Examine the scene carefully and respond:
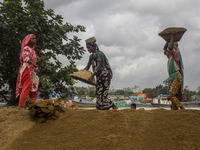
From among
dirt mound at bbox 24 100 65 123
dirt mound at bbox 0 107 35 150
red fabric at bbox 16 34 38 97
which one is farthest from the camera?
red fabric at bbox 16 34 38 97

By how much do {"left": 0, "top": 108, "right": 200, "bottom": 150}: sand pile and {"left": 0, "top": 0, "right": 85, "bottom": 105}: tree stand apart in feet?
9.92

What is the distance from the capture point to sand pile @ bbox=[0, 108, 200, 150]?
2.02 m

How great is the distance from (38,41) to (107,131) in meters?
5.38

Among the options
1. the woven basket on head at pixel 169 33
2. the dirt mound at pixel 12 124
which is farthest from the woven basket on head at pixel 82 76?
the woven basket on head at pixel 169 33

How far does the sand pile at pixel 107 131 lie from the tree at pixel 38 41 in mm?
3023

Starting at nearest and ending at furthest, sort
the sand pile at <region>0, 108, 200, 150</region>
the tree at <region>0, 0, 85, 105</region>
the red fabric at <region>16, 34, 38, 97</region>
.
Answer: the sand pile at <region>0, 108, 200, 150</region>
the red fabric at <region>16, 34, 38, 97</region>
the tree at <region>0, 0, 85, 105</region>

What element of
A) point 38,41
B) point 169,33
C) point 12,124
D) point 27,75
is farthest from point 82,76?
point 38,41

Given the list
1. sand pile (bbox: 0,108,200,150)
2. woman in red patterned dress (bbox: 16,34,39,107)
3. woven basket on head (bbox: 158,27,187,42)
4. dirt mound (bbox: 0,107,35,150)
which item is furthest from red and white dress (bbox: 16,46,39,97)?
woven basket on head (bbox: 158,27,187,42)

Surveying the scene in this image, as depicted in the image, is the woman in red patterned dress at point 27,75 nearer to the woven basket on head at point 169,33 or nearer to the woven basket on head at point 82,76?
the woven basket on head at point 82,76

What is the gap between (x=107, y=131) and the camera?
7.45ft

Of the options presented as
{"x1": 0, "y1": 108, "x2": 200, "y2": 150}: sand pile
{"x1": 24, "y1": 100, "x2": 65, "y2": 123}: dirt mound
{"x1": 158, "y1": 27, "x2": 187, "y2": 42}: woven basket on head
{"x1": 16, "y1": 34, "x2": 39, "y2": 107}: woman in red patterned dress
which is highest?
{"x1": 158, "y1": 27, "x2": 187, "y2": 42}: woven basket on head

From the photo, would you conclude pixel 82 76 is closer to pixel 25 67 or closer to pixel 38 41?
pixel 25 67

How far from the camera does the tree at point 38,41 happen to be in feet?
18.7

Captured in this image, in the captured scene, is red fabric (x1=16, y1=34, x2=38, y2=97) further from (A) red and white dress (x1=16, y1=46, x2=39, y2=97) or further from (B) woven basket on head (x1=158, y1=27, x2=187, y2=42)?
(B) woven basket on head (x1=158, y1=27, x2=187, y2=42)
